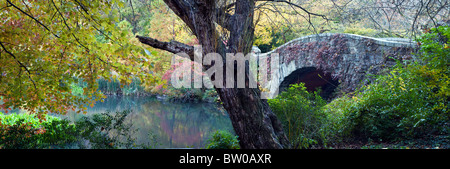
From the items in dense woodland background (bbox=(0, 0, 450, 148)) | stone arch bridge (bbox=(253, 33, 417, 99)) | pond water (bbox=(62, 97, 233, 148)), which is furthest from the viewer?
pond water (bbox=(62, 97, 233, 148))

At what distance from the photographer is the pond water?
317 inches

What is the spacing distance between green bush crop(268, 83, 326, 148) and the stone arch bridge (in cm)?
244

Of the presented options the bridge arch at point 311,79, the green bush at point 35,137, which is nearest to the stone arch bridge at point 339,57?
the bridge arch at point 311,79

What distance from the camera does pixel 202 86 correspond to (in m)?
15.0

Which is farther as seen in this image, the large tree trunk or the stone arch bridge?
the stone arch bridge

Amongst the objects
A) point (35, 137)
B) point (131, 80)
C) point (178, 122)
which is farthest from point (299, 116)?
point (178, 122)

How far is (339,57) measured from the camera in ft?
30.1

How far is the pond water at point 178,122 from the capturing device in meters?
8.05

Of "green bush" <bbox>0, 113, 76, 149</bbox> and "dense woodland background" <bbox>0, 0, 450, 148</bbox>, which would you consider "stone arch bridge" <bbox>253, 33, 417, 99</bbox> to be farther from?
"green bush" <bbox>0, 113, 76, 149</bbox>

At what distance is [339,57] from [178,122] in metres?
5.63

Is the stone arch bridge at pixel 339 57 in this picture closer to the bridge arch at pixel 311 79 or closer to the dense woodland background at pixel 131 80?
the bridge arch at pixel 311 79

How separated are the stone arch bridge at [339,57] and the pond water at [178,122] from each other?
273 cm

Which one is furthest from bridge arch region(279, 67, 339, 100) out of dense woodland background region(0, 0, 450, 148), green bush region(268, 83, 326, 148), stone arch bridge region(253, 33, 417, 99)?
green bush region(268, 83, 326, 148)
